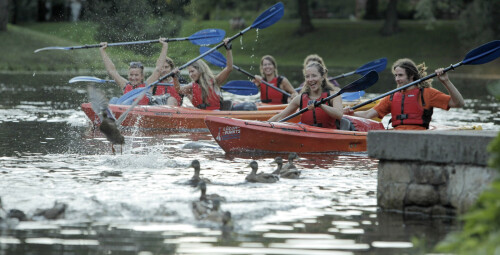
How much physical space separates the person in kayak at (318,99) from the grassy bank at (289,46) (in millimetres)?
18243

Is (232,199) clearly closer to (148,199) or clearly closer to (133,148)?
(148,199)

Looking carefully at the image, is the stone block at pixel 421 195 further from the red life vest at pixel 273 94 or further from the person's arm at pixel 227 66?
the red life vest at pixel 273 94

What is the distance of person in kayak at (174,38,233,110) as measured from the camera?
13.2 metres

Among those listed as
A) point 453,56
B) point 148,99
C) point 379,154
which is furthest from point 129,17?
point 379,154

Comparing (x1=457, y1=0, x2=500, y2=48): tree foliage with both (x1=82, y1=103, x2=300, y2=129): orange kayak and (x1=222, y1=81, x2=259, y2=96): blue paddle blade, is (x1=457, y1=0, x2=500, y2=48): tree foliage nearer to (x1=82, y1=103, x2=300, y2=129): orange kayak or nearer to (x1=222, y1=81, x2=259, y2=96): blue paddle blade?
(x1=222, y1=81, x2=259, y2=96): blue paddle blade

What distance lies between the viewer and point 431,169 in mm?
6559

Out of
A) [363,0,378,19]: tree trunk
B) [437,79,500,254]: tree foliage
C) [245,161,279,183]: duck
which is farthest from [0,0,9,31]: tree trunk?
[437,79,500,254]: tree foliage

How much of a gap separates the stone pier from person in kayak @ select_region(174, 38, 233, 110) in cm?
656

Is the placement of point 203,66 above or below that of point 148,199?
above

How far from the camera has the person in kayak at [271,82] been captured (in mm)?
15523

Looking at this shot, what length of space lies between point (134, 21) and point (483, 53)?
24.1 metres

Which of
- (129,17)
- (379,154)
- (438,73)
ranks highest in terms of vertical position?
(129,17)

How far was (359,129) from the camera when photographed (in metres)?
11.1

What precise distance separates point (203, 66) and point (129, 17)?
2077cm
